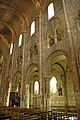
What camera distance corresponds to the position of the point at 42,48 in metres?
12.7

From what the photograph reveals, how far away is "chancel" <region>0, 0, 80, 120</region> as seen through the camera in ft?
28.2

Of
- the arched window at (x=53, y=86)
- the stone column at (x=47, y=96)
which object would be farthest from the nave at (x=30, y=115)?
the arched window at (x=53, y=86)

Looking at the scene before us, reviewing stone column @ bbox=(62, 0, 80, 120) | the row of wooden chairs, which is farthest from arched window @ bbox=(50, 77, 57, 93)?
the row of wooden chairs

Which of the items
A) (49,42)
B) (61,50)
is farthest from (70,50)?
(49,42)

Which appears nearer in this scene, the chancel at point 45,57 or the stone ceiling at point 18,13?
the chancel at point 45,57

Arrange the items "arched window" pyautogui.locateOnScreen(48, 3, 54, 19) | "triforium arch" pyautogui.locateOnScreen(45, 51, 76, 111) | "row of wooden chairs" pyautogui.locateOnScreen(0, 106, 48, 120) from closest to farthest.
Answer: "row of wooden chairs" pyautogui.locateOnScreen(0, 106, 48, 120) → "arched window" pyautogui.locateOnScreen(48, 3, 54, 19) → "triforium arch" pyautogui.locateOnScreen(45, 51, 76, 111)

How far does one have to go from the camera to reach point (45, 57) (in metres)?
11.8

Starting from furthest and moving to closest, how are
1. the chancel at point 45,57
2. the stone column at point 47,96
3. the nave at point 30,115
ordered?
1. the stone column at point 47,96
2. the chancel at point 45,57
3. the nave at point 30,115

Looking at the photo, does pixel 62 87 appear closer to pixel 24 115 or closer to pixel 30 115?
pixel 30 115

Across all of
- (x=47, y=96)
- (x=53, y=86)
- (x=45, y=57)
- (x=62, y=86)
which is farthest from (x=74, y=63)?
(x=53, y=86)

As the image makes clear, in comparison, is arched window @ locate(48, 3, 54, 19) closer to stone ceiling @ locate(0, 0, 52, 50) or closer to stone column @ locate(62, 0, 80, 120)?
stone ceiling @ locate(0, 0, 52, 50)

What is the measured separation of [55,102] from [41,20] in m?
11.8

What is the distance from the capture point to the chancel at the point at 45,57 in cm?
859

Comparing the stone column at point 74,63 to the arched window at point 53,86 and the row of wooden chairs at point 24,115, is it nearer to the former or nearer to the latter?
the row of wooden chairs at point 24,115
